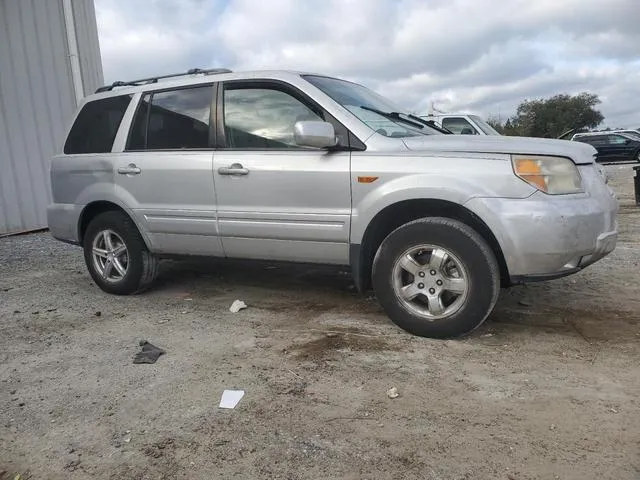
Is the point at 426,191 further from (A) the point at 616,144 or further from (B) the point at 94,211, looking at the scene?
(A) the point at 616,144

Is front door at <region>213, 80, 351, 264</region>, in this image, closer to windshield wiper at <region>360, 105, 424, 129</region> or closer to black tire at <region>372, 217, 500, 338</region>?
black tire at <region>372, 217, 500, 338</region>

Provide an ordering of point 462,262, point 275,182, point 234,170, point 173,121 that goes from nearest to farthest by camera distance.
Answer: point 462,262, point 275,182, point 234,170, point 173,121

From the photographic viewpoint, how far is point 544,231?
133 inches

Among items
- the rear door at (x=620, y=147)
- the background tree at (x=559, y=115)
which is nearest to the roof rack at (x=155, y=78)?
the rear door at (x=620, y=147)

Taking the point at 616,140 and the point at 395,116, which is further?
the point at 616,140

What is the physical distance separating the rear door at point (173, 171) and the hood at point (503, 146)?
168 cm

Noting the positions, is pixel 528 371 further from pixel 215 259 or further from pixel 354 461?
pixel 215 259

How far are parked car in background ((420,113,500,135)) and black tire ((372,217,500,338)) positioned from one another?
806 cm

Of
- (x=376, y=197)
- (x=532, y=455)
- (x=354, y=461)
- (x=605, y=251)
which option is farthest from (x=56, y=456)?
(x=605, y=251)

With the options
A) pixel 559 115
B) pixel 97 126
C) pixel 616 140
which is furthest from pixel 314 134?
pixel 559 115

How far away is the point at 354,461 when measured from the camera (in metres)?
2.41

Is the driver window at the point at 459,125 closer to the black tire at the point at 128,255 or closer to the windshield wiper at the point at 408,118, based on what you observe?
the windshield wiper at the point at 408,118

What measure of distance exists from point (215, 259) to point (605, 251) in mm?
2943

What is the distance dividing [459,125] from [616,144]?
67.0 ft
